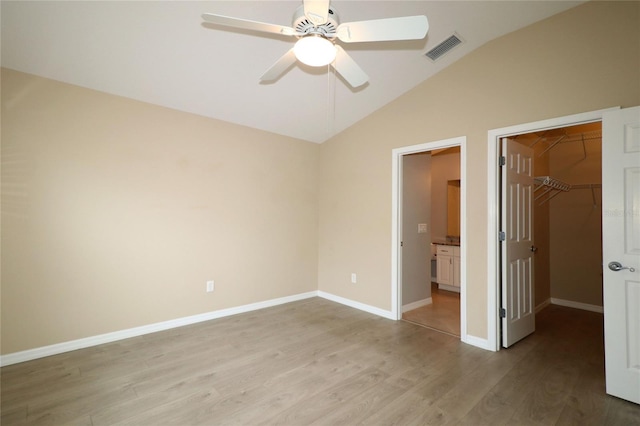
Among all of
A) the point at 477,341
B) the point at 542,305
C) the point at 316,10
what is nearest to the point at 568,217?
the point at 542,305

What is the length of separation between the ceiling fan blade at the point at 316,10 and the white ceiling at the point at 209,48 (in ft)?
2.58

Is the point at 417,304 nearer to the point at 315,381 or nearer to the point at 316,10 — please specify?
the point at 315,381

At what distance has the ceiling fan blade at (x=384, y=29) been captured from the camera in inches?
62.3

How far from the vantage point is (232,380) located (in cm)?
242

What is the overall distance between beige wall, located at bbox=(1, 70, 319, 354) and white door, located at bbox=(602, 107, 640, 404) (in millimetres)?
3696

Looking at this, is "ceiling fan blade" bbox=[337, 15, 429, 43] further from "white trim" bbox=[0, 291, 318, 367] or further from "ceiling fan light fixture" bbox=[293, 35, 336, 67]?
"white trim" bbox=[0, 291, 318, 367]

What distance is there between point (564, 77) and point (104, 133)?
15.0 feet

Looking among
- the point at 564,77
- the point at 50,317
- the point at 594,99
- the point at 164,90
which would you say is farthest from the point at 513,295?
the point at 50,317

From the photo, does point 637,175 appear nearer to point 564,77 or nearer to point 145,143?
point 564,77

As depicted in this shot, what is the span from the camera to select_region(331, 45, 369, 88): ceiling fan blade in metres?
1.91

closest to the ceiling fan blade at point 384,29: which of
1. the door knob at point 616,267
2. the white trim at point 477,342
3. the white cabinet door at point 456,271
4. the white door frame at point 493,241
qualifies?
the white door frame at point 493,241

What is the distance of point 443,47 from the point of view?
9.95ft

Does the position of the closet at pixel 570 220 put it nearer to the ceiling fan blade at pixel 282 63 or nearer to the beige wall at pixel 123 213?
the ceiling fan blade at pixel 282 63

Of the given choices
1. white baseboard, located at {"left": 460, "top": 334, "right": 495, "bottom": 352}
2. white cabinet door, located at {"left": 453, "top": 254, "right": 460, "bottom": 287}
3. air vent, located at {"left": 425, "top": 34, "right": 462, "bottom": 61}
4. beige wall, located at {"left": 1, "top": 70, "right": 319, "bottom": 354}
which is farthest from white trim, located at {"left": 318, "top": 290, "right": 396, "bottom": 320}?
air vent, located at {"left": 425, "top": 34, "right": 462, "bottom": 61}
